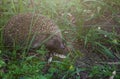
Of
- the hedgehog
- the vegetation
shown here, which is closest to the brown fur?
the hedgehog

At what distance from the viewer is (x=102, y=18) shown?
5707mm

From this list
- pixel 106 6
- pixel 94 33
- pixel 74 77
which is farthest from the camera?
pixel 106 6

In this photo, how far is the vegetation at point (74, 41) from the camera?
425 centimetres

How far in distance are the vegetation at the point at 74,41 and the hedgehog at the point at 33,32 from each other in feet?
0.49

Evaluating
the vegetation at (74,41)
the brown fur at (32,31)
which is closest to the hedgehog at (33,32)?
the brown fur at (32,31)

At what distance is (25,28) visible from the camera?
4.69 meters

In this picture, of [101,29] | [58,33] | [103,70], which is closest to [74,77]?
[103,70]

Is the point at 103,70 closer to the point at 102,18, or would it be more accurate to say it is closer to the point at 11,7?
the point at 102,18

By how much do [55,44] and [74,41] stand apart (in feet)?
1.19

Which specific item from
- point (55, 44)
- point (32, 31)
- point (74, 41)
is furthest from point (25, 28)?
point (74, 41)

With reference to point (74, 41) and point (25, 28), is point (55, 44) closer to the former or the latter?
point (74, 41)

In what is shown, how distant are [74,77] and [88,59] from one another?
49cm

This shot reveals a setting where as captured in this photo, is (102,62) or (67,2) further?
(67,2)

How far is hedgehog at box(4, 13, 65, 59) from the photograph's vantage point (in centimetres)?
469
